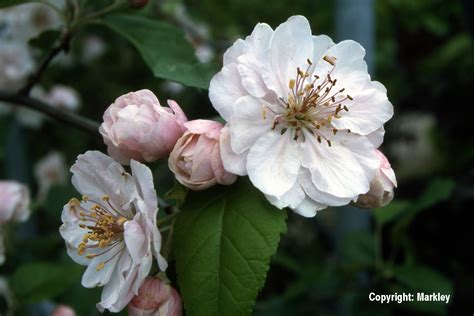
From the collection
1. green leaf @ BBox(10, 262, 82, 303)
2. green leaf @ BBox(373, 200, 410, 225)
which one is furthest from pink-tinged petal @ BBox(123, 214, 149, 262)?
green leaf @ BBox(373, 200, 410, 225)

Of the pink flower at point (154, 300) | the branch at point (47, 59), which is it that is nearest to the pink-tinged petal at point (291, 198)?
the pink flower at point (154, 300)

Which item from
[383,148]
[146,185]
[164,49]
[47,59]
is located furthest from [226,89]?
[383,148]

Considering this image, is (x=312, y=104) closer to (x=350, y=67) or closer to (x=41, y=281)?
(x=350, y=67)

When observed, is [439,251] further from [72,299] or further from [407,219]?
[72,299]

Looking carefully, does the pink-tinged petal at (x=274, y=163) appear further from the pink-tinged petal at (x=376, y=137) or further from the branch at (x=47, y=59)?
the branch at (x=47, y=59)

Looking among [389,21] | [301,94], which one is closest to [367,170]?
[301,94]
